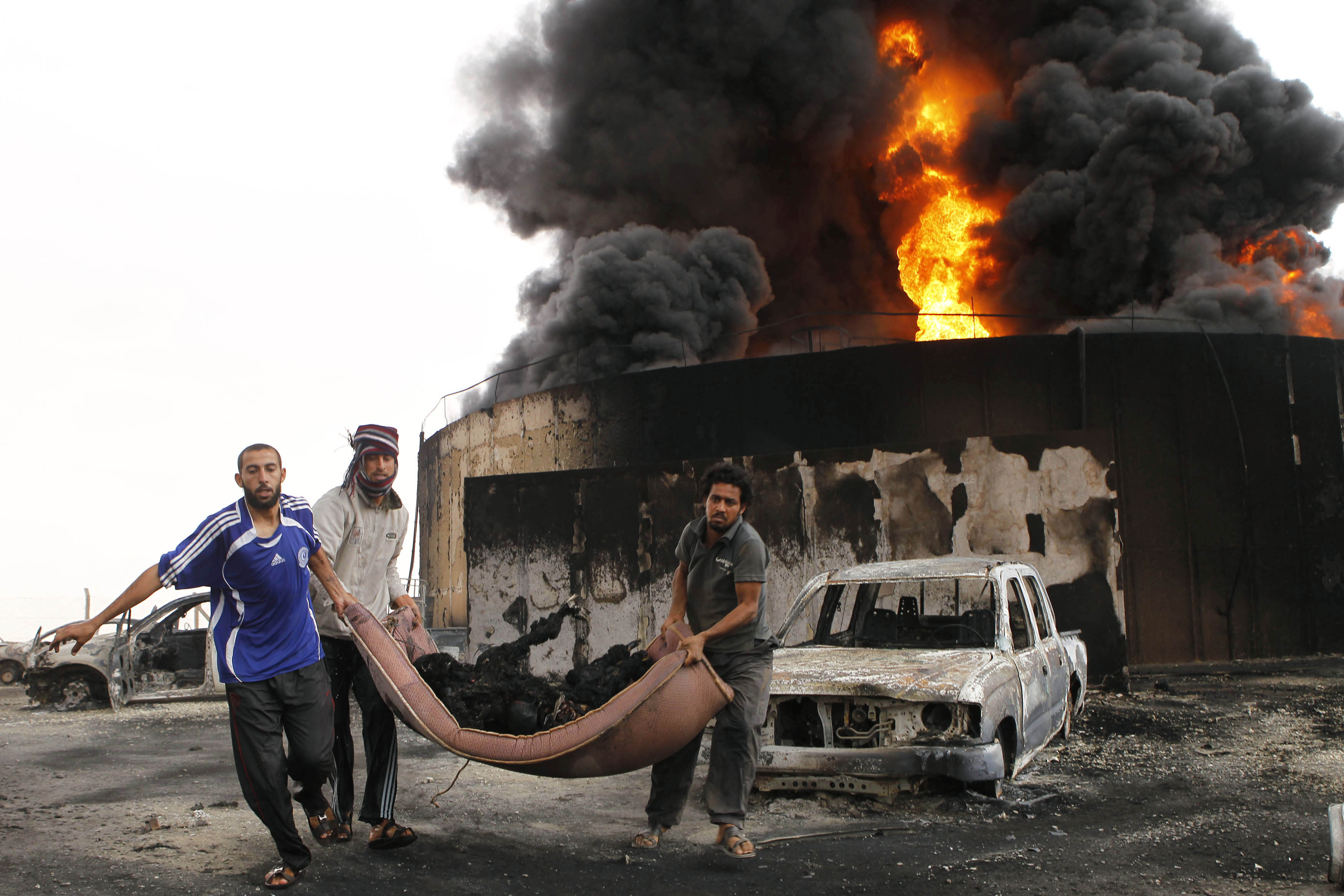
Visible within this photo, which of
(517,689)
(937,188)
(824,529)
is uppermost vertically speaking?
(937,188)

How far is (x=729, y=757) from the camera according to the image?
4293 millimetres

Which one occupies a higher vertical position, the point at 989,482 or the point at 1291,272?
the point at 1291,272

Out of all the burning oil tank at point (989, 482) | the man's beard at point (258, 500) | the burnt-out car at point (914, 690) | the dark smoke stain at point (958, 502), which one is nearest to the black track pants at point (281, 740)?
the man's beard at point (258, 500)

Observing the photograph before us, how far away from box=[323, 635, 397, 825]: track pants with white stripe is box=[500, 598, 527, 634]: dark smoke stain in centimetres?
546

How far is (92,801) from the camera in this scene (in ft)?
18.3

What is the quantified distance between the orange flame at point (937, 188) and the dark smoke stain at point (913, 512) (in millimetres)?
18603

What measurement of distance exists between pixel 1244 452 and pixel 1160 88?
59.2ft

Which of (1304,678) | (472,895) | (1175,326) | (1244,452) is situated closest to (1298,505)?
(1244,452)

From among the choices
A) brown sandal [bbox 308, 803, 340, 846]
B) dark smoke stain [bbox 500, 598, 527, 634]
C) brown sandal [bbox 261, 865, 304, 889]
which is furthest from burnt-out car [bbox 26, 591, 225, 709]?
brown sandal [bbox 261, 865, 304, 889]

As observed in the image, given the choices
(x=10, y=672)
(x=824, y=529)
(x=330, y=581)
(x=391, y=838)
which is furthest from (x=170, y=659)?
(x=330, y=581)

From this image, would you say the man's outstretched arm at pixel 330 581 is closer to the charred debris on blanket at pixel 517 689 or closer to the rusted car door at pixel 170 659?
the charred debris on blanket at pixel 517 689

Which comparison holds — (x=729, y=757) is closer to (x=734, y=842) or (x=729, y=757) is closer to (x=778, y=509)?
(x=734, y=842)

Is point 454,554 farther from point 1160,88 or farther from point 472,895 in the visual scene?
point 1160,88

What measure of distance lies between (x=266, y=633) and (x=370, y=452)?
1.03 meters
